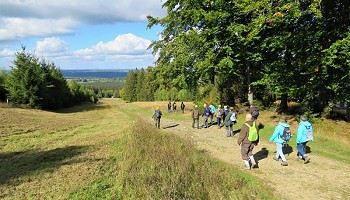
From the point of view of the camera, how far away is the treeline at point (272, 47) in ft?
52.1

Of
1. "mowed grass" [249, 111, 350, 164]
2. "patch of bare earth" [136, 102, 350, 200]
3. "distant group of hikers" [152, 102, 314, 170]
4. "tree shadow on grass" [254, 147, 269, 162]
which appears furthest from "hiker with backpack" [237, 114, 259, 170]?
"mowed grass" [249, 111, 350, 164]

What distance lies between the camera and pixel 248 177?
8.83 meters

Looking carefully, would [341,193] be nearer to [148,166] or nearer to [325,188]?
[325,188]

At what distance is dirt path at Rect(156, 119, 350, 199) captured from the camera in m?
7.78

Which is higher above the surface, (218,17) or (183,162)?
(218,17)

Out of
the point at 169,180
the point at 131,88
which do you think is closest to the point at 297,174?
the point at 169,180

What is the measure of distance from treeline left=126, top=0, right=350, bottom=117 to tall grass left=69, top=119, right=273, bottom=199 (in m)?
10.3

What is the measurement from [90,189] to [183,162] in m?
2.72

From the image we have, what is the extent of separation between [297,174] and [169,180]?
4929 millimetres

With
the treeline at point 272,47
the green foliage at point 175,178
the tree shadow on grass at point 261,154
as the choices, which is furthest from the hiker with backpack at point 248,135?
the treeline at point 272,47

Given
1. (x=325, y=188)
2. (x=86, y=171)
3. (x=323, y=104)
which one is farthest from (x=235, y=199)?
(x=323, y=104)

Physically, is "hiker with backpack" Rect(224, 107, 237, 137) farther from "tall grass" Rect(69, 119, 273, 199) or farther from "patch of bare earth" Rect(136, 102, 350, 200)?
"tall grass" Rect(69, 119, 273, 199)

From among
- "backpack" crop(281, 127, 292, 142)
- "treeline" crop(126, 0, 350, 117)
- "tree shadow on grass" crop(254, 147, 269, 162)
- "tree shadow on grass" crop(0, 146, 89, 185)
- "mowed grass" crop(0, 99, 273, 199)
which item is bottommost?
"tree shadow on grass" crop(254, 147, 269, 162)

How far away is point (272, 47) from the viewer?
19406mm
